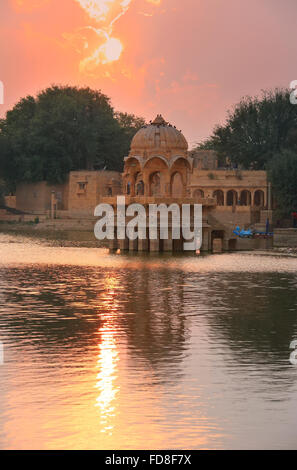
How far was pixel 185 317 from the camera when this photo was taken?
28.2 metres

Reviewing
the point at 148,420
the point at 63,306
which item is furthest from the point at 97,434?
the point at 63,306

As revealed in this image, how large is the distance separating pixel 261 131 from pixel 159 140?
37865 millimetres

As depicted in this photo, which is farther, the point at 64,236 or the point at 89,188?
the point at 89,188

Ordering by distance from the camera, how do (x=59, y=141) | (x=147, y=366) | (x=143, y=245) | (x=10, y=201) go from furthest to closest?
(x=10, y=201)
(x=59, y=141)
(x=143, y=245)
(x=147, y=366)

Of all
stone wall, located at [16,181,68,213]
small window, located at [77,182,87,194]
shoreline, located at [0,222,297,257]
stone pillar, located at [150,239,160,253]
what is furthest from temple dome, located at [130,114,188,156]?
stone wall, located at [16,181,68,213]

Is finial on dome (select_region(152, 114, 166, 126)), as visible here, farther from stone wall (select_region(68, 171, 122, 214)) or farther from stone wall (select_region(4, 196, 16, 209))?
stone wall (select_region(4, 196, 16, 209))

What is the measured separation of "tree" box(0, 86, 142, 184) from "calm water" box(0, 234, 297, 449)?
69.4 metres

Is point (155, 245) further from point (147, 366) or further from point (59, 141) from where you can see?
point (59, 141)

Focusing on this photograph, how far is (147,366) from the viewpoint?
19578 mm

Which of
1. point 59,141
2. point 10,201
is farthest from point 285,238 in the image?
point 10,201

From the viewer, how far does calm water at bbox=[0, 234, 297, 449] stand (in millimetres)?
14469

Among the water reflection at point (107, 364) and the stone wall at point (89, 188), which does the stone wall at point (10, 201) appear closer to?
the stone wall at point (89, 188)

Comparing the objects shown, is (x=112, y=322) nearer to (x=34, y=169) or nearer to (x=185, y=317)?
(x=185, y=317)

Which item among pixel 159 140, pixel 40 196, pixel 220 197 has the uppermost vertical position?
pixel 159 140
